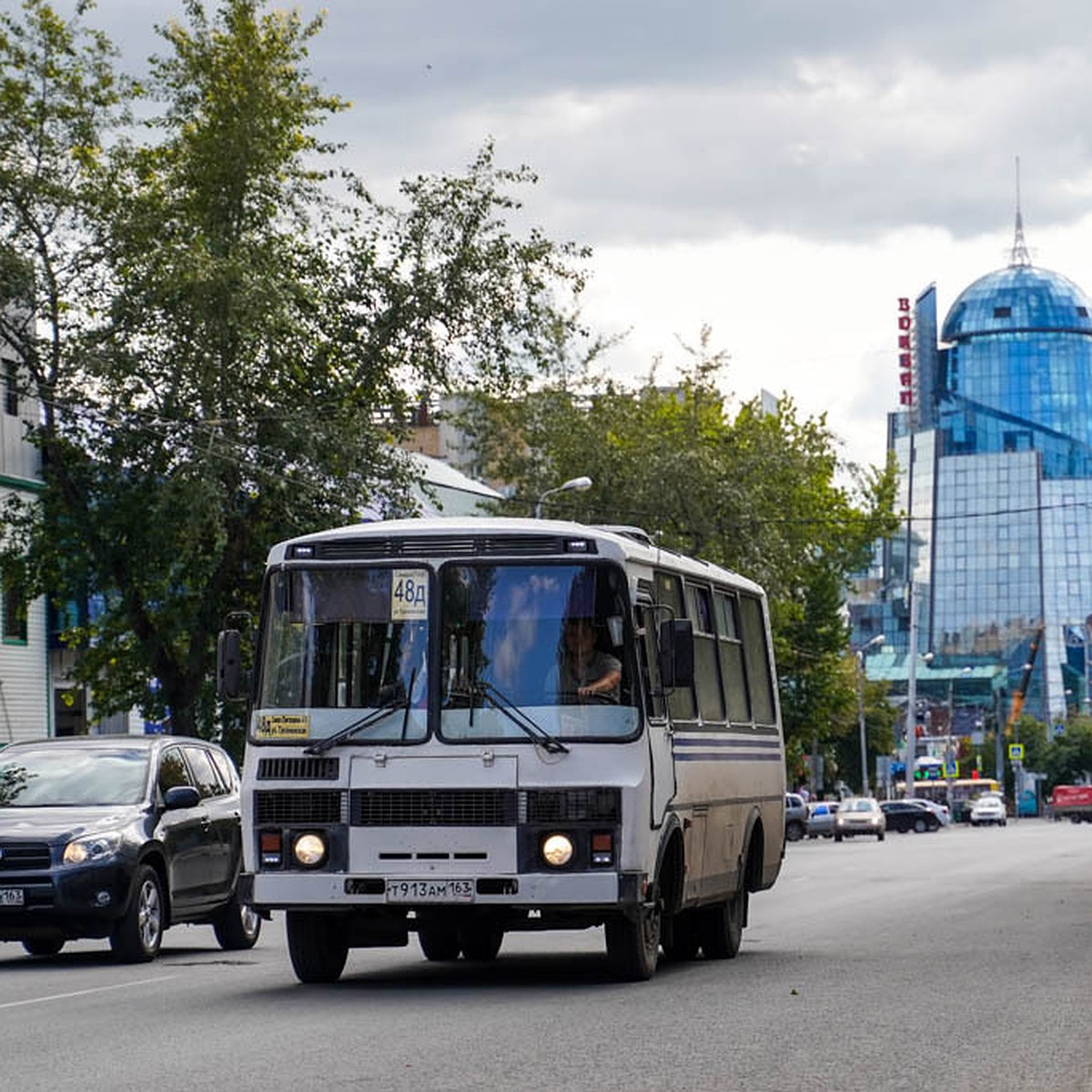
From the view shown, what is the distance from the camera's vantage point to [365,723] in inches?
589

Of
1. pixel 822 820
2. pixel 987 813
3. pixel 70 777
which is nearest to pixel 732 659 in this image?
pixel 70 777

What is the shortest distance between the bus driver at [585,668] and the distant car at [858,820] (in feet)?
211

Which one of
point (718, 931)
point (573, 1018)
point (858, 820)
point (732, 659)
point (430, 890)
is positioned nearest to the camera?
point (573, 1018)

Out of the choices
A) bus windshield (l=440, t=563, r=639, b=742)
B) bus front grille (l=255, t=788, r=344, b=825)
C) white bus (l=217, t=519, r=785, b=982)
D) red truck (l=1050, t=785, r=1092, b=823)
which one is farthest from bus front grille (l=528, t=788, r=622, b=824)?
red truck (l=1050, t=785, r=1092, b=823)

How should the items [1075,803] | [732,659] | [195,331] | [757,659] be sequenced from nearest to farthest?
[732,659], [757,659], [195,331], [1075,803]

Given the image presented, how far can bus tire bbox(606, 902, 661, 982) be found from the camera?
15.3 metres

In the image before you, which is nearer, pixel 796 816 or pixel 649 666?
pixel 649 666

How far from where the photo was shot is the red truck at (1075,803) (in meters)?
121

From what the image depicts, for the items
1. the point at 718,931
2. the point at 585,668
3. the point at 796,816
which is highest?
the point at 585,668

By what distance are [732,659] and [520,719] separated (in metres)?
4.30

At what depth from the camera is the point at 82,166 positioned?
Answer: 40500 millimetres

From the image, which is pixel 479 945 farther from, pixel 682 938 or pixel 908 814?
pixel 908 814

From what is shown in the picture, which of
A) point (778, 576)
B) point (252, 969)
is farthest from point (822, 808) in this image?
point (252, 969)

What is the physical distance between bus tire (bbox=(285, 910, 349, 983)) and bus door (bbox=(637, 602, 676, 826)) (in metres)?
2.23
